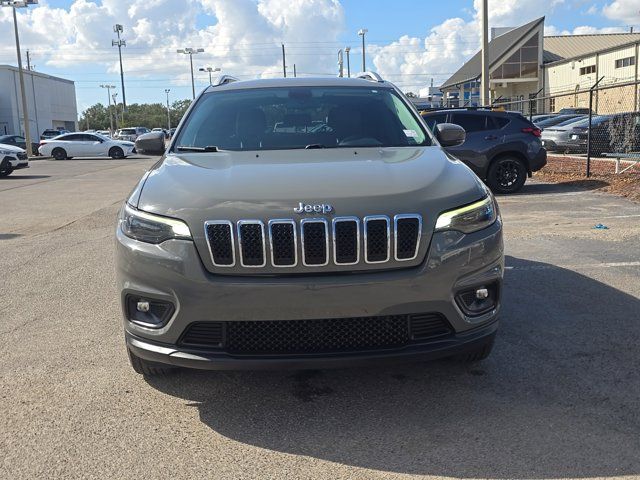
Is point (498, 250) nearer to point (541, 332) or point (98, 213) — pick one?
point (541, 332)

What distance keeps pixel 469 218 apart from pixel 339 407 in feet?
3.92

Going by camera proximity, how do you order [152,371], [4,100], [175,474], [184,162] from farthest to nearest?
[4,100], [184,162], [152,371], [175,474]

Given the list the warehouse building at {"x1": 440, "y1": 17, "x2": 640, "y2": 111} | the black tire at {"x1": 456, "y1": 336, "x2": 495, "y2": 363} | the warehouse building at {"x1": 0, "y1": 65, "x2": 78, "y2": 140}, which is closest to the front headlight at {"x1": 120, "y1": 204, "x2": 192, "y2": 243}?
the black tire at {"x1": 456, "y1": 336, "x2": 495, "y2": 363}

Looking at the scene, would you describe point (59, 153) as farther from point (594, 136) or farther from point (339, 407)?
point (339, 407)

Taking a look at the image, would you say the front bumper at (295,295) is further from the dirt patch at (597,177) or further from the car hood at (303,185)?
the dirt patch at (597,177)

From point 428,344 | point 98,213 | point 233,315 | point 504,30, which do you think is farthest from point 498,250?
point 504,30

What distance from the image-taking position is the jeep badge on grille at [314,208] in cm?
302

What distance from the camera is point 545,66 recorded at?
54.1m

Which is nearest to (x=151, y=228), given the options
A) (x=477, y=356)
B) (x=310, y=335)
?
(x=310, y=335)

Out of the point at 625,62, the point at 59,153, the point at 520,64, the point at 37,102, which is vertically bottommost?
the point at 59,153

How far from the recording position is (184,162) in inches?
151

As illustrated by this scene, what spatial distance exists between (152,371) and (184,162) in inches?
48.7

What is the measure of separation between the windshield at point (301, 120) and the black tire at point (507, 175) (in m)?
8.54

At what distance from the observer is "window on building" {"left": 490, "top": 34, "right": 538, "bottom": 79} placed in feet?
176
